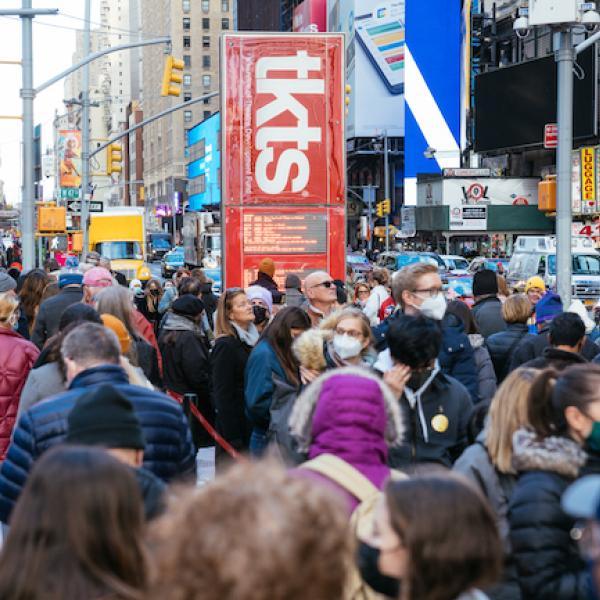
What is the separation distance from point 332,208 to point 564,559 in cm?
1248

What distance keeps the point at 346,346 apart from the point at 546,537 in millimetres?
3181

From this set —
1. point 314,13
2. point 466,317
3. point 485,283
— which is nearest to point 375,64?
point 314,13

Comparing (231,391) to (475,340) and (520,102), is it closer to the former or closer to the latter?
(475,340)

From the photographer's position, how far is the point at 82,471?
2971mm

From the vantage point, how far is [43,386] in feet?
21.2

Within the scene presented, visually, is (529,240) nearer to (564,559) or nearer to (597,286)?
(597,286)

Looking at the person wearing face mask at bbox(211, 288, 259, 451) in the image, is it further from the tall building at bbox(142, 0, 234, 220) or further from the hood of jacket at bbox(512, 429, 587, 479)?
the tall building at bbox(142, 0, 234, 220)

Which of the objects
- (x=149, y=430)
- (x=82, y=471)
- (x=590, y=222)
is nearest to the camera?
(x=82, y=471)

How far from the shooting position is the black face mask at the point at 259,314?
1092cm

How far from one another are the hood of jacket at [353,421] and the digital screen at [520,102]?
47.5 metres

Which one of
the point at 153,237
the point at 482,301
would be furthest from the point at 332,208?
the point at 153,237

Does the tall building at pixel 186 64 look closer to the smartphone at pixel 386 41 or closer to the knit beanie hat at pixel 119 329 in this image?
the smartphone at pixel 386 41

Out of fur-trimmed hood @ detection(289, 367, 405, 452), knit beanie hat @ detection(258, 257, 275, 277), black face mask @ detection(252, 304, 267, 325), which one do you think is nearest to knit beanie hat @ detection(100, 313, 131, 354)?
fur-trimmed hood @ detection(289, 367, 405, 452)

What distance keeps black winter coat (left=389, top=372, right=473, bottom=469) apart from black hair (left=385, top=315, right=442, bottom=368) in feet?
0.56
